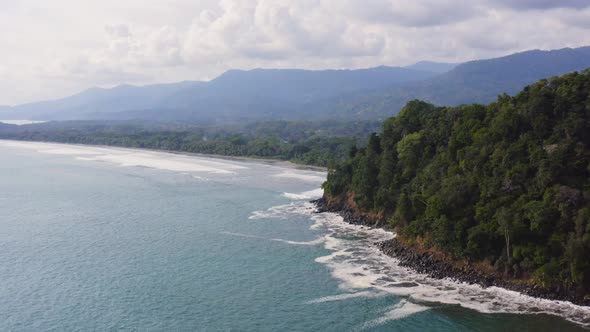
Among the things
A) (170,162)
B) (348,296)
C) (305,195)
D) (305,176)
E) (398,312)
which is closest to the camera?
(398,312)

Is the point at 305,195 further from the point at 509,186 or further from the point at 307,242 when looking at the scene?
the point at 509,186

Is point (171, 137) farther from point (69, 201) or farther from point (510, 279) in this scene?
point (510, 279)

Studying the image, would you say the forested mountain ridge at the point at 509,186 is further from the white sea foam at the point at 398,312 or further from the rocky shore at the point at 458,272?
the white sea foam at the point at 398,312

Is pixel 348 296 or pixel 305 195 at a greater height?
pixel 305 195

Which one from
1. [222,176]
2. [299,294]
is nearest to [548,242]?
[299,294]

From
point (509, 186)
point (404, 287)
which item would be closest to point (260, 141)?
point (509, 186)

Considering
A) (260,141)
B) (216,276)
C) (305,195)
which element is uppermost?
(260,141)
